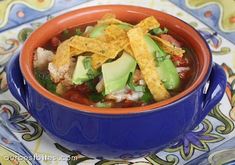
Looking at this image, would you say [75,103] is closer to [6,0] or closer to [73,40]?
[73,40]

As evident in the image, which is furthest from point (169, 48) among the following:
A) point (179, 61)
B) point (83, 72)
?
point (83, 72)

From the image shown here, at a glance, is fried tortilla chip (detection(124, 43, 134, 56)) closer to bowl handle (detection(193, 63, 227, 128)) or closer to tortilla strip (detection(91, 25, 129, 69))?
tortilla strip (detection(91, 25, 129, 69))

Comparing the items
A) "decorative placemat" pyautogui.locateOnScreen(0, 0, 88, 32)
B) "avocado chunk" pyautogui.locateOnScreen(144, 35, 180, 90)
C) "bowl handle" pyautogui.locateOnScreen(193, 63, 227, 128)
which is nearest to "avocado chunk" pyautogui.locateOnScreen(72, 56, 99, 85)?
"avocado chunk" pyautogui.locateOnScreen(144, 35, 180, 90)

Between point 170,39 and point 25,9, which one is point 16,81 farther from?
point 25,9

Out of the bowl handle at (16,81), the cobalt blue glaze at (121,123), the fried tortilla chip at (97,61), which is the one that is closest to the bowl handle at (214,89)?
the cobalt blue glaze at (121,123)

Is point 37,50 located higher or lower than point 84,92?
higher

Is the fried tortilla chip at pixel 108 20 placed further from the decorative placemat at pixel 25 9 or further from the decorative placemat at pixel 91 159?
the decorative placemat at pixel 25 9

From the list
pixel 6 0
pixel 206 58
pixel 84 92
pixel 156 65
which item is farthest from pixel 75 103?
pixel 6 0
